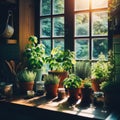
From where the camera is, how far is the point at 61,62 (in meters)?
3.10

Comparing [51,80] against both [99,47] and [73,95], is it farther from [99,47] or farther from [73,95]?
[99,47]

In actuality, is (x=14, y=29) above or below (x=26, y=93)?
above

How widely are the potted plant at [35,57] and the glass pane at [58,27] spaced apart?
27 centimetres

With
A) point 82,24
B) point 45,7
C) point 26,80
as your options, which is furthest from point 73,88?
point 45,7

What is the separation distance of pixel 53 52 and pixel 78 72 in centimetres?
41

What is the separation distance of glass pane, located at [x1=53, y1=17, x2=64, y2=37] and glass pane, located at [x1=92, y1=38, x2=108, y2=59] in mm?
501

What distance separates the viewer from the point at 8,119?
275 cm

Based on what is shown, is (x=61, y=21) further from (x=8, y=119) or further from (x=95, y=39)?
(x=8, y=119)

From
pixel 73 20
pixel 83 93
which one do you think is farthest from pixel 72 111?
pixel 73 20

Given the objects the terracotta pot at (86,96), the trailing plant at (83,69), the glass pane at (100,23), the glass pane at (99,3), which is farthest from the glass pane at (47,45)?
the terracotta pot at (86,96)

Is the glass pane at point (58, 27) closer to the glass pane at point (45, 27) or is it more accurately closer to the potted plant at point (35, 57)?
the glass pane at point (45, 27)

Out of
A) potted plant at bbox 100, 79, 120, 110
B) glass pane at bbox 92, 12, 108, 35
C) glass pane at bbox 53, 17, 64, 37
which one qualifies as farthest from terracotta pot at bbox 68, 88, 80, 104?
glass pane at bbox 53, 17, 64, 37

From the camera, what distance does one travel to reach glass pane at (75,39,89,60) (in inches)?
→ 125

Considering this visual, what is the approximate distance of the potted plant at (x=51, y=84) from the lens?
286cm
